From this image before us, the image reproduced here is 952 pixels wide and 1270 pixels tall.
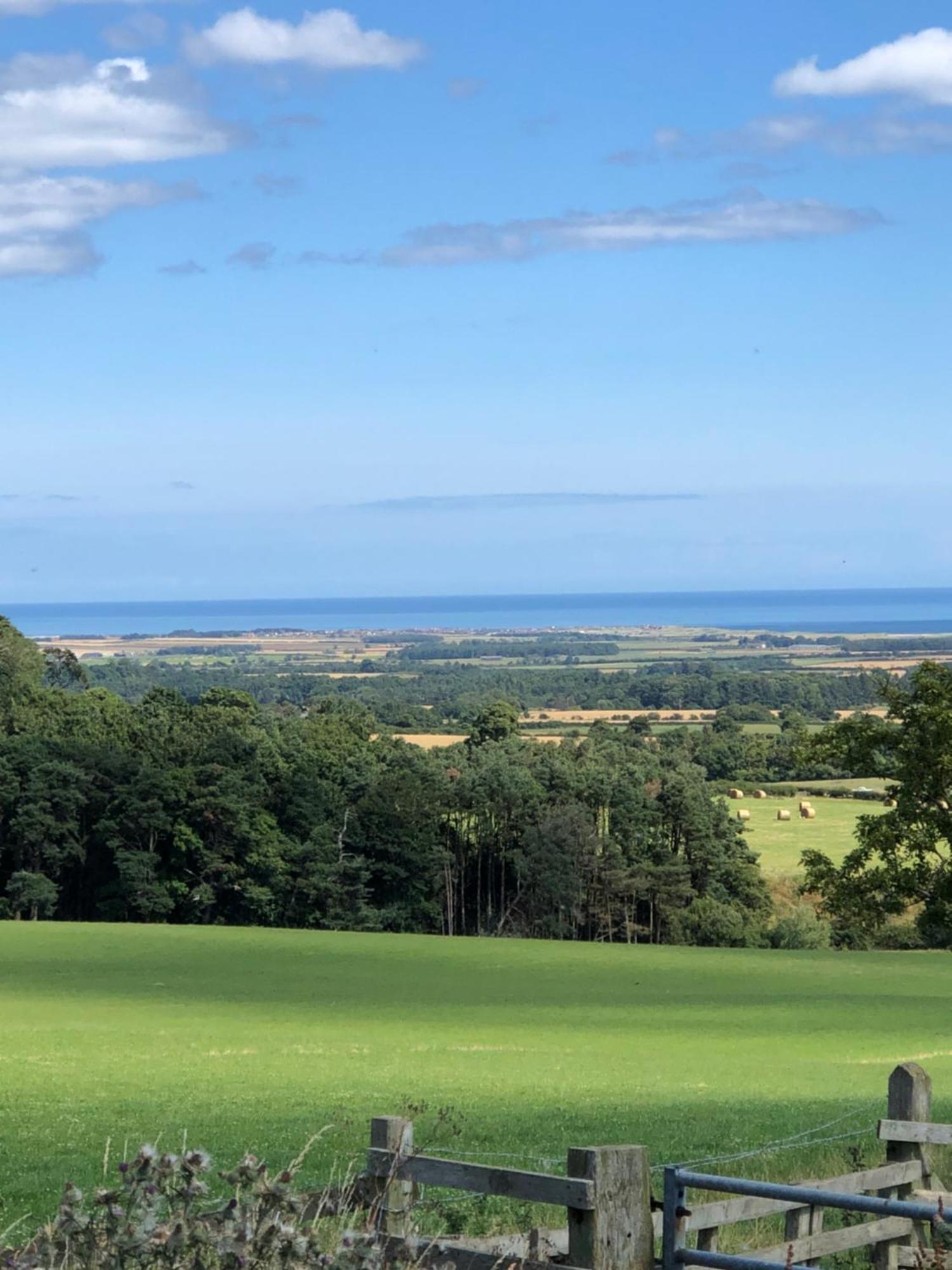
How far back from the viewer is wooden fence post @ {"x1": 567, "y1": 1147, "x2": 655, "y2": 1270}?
588cm

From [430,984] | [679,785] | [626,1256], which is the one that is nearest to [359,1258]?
[626,1256]

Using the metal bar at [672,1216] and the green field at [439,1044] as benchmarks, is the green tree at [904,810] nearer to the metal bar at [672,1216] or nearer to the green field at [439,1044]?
the green field at [439,1044]

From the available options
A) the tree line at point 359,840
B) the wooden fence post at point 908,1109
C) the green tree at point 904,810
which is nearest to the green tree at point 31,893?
the tree line at point 359,840

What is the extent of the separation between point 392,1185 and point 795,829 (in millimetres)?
78905

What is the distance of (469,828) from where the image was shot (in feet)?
246

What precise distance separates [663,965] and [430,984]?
877 centimetres

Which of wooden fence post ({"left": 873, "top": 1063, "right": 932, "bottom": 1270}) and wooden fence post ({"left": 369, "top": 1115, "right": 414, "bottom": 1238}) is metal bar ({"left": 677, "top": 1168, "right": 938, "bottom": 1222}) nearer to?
wooden fence post ({"left": 369, "top": 1115, "right": 414, "bottom": 1238})

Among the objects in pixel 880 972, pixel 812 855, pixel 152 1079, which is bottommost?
pixel 880 972

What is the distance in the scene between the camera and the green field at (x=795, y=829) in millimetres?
76125

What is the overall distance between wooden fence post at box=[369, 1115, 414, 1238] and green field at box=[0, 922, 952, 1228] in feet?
6.92

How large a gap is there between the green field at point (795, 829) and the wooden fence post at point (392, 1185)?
65.0 m

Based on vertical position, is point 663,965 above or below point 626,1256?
below

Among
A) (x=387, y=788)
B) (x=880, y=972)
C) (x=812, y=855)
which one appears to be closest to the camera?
(x=812, y=855)

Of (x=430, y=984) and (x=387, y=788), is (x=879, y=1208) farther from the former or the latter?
(x=387, y=788)
